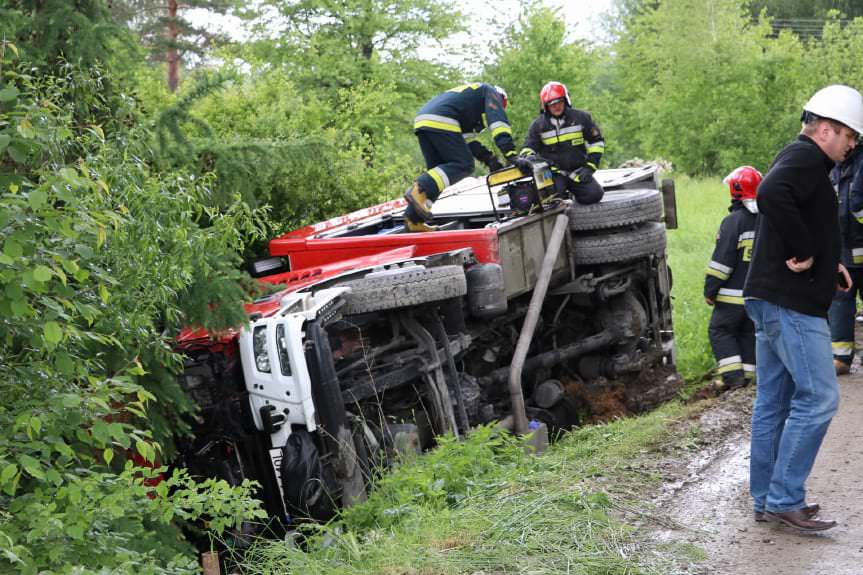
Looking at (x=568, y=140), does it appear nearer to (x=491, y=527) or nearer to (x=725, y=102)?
(x=491, y=527)

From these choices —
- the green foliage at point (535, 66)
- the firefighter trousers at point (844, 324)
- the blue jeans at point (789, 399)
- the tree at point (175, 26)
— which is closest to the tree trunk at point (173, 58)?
the tree at point (175, 26)

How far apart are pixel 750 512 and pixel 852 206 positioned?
3.70 meters

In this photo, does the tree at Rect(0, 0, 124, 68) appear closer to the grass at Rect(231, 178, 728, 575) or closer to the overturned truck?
the overturned truck

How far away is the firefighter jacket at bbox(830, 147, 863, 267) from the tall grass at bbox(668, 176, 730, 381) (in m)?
2.31

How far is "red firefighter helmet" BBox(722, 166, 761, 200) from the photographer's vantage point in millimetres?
7992

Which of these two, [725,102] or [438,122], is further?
[725,102]

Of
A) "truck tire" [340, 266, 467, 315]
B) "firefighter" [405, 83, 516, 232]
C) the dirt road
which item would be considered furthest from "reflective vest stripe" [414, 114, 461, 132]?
the dirt road

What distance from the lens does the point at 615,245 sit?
920cm

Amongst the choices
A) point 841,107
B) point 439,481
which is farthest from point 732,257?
point 439,481

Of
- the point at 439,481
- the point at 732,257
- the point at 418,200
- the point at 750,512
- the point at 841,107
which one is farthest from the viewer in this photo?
the point at 418,200

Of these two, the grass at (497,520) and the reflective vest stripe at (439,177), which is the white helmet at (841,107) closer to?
the grass at (497,520)

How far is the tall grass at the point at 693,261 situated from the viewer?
1073 cm

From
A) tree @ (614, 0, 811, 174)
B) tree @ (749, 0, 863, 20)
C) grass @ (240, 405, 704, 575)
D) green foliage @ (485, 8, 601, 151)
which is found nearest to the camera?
grass @ (240, 405, 704, 575)

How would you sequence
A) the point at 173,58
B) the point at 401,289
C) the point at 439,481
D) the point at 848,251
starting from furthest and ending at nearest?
the point at 173,58 < the point at 848,251 < the point at 401,289 < the point at 439,481
